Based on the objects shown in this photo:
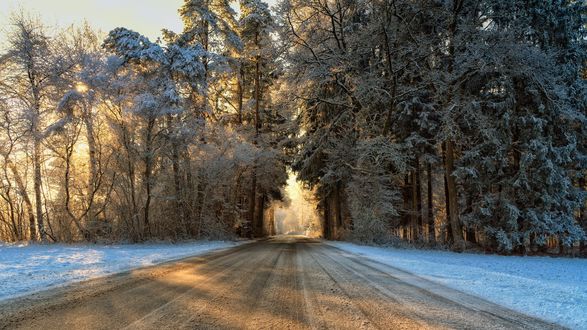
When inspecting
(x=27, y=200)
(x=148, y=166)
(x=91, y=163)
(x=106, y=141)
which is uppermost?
(x=106, y=141)

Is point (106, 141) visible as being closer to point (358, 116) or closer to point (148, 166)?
point (148, 166)

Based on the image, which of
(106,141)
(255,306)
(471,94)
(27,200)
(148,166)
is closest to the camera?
(255,306)

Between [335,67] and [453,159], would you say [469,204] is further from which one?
[335,67]

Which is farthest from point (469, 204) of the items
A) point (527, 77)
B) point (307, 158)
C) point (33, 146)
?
point (33, 146)

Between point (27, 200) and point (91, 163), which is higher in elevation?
point (91, 163)

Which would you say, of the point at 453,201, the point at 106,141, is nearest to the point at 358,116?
the point at 453,201

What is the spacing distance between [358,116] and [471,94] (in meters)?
5.34

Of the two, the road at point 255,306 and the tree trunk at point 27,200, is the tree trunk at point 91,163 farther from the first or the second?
the road at point 255,306

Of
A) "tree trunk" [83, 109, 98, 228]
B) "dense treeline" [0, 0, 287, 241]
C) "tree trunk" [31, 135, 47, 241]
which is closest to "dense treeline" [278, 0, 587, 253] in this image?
"dense treeline" [0, 0, 287, 241]

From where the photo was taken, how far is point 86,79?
53.6 feet

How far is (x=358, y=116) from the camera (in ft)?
60.4

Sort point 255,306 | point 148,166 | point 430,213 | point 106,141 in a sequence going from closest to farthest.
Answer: point 255,306 → point 106,141 → point 148,166 → point 430,213

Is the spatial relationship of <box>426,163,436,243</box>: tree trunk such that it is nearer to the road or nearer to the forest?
the forest

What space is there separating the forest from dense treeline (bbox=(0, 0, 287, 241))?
0.07 meters
